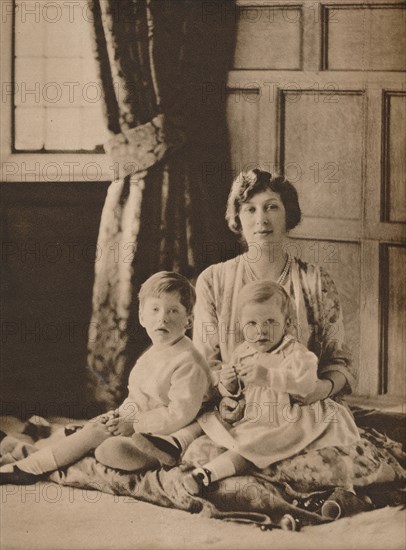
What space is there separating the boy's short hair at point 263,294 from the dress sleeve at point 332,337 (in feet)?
0.38

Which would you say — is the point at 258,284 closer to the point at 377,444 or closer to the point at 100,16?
the point at 377,444

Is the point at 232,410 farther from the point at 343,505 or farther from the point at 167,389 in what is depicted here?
the point at 343,505

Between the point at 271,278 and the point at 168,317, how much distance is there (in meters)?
0.34

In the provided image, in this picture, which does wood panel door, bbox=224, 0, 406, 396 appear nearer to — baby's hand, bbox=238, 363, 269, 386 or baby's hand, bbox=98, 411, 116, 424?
baby's hand, bbox=238, 363, 269, 386

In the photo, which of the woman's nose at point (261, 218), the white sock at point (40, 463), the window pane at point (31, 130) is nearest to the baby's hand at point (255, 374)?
the woman's nose at point (261, 218)

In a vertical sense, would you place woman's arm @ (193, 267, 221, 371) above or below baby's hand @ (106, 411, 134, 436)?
above

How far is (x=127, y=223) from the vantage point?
2.35 metres

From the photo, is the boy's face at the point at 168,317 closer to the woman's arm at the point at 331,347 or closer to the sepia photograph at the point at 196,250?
the sepia photograph at the point at 196,250

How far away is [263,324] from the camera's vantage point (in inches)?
90.6

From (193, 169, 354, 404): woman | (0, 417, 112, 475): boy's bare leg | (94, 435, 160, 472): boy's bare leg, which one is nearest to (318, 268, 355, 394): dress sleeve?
(193, 169, 354, 404): woman

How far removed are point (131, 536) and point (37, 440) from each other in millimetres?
409

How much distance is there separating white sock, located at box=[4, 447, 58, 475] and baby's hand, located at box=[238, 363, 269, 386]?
2.08 feet

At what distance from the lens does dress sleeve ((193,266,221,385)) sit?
2.32 metres

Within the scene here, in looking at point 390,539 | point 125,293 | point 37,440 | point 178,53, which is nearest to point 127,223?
point 125,293
